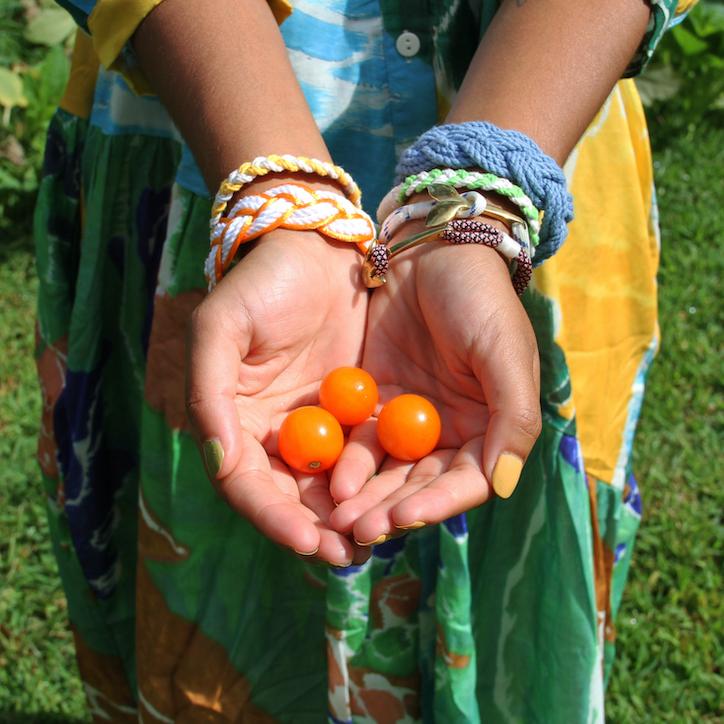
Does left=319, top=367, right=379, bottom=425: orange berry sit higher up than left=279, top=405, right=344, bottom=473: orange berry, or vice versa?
left=319, top=367, right=379, bottom=425: orange berry

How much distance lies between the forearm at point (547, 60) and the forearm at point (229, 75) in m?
0.30

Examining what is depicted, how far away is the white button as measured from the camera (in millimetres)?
1486

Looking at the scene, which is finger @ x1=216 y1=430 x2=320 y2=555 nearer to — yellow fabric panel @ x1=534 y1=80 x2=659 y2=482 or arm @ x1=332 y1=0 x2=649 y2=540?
arm @ x1=332 y1=0 x2=649 y2=540

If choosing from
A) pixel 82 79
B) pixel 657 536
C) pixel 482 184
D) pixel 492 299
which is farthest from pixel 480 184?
pixel 657 536

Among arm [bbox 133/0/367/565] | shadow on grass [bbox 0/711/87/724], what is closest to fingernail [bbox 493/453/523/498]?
arm [bbox 133/0/367/565]

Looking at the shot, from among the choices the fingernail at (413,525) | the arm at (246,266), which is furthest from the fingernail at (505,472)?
the arm at (246,266)

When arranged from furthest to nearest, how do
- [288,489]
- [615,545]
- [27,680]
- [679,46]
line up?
[679,46], [27,680], [615,545], [288,489]

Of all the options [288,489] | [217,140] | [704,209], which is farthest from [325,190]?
[704,209]

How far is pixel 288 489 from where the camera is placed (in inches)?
53.4

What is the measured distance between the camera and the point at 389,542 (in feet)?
5.44

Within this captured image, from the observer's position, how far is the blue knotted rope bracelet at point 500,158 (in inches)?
52.6

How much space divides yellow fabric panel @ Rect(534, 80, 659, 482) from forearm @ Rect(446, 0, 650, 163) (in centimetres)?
21

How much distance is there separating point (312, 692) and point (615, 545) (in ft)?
2.25

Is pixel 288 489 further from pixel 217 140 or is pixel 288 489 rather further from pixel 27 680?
pixel 27 680
